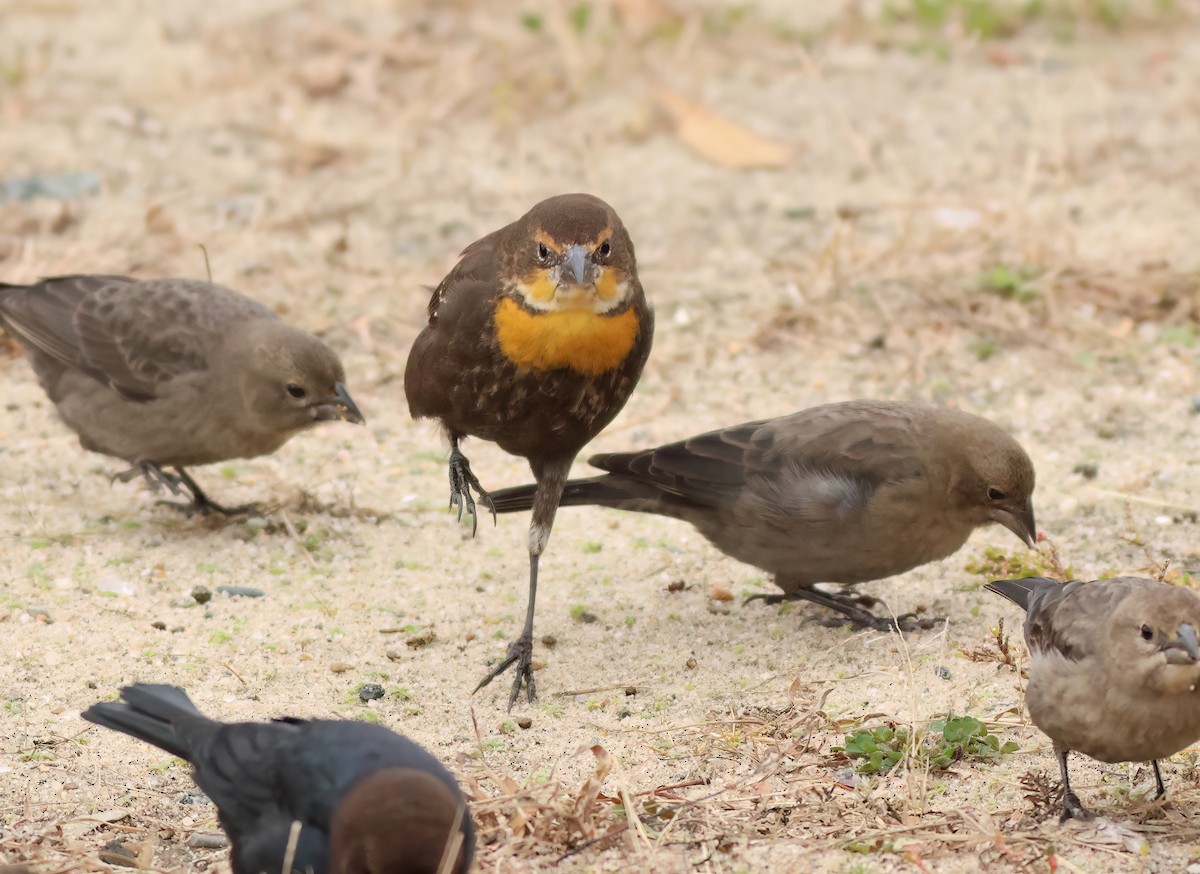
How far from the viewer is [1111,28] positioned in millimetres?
12016

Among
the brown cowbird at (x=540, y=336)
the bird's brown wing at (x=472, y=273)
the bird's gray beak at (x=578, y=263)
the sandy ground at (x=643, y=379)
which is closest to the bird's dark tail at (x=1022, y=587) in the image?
the sandy ground at (x=643, y=379)

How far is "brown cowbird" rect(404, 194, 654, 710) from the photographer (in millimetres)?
5188

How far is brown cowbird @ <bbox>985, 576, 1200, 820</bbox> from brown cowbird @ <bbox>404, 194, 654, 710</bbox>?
175cm

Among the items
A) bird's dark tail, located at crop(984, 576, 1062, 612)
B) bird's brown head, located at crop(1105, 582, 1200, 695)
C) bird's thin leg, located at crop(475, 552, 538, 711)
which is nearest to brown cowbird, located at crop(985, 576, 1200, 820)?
bird's brown head, located at crop(1105, 582, 1200, 695)

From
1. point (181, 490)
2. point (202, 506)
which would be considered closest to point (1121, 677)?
point (202, 506)

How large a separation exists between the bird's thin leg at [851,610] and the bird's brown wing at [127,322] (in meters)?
2.63

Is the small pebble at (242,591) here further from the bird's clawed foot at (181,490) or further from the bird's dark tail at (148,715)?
the bird's dark tail at (148,715)

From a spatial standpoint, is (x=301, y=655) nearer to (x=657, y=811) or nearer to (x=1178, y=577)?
(x=657, y=811)

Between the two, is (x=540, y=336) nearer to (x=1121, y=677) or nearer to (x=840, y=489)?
(x=840, y=489)

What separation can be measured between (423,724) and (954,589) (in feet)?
7.39

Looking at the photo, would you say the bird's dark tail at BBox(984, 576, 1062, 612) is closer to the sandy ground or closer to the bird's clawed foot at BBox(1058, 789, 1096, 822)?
the sandy ground

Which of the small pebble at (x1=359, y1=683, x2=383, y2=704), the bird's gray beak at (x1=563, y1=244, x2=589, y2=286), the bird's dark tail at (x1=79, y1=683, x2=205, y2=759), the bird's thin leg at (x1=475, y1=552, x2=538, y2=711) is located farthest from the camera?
the bird's thin leg at (x1=475, y1=552, x2=538, y2=711)

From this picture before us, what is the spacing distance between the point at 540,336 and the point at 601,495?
4.11ft

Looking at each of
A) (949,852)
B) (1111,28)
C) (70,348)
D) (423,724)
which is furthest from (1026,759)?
(1111,28)
